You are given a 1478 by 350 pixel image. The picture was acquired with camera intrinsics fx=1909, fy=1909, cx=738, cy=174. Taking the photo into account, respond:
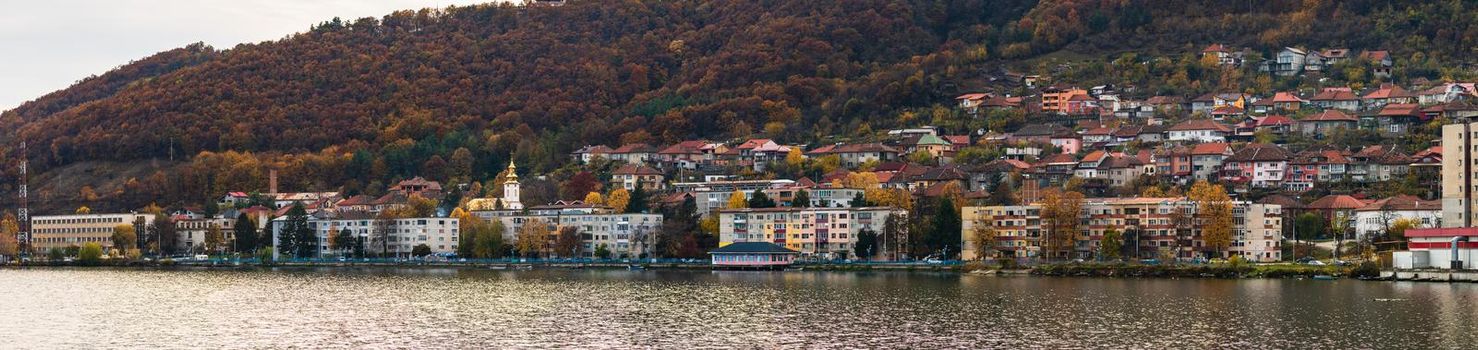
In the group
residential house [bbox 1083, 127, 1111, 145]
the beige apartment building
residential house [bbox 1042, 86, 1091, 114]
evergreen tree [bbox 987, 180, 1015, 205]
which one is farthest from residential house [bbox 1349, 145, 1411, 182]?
residential house [bbox 1042, 86, 1091, 114]

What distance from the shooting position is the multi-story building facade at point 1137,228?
9600cm

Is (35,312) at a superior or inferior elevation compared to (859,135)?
inferior

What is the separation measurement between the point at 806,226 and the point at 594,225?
51.5ft

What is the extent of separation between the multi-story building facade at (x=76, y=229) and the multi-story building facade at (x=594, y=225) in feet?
106

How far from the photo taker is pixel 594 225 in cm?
12025

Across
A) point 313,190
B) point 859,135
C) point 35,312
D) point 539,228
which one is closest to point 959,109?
point 859,135

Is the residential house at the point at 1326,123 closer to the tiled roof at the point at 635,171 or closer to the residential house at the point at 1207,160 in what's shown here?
the residential house at the point at 1207,160

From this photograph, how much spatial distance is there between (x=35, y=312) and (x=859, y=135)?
3488 inches

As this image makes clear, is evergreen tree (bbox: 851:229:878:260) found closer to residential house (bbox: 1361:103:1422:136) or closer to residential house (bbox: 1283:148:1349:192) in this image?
residential house (bbox: 1283:148:1349:192)

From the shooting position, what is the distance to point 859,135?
148750 mm

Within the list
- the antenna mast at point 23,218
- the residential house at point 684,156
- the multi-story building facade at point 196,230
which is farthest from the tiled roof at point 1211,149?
the antenna mast at point 23,218

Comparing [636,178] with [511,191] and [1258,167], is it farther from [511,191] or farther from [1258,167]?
[1258,167]

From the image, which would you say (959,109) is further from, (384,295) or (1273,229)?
(384,295)

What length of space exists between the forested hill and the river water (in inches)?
2766
